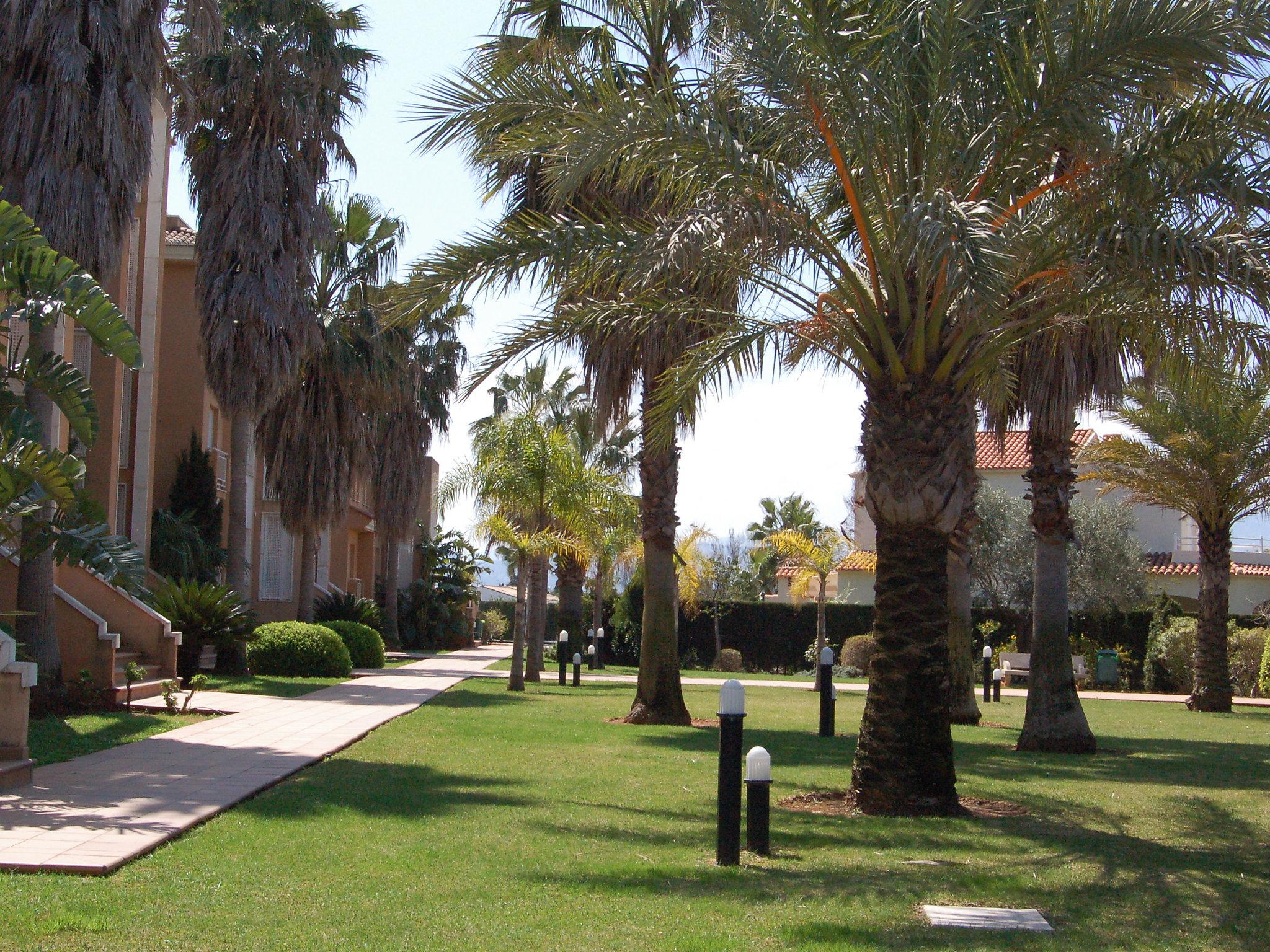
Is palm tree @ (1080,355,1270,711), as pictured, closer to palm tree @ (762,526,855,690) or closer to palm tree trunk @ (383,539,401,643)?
palm tree @ (762,526,855,690)

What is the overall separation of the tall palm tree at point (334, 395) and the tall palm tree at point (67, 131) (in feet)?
34.5

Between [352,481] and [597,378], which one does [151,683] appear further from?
[352,481]

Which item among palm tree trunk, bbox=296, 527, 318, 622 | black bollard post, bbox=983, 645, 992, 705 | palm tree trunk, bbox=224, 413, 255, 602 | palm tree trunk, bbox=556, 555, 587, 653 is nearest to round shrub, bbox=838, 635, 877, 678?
palm tree trunk, bbox=556, 555, 587, 653

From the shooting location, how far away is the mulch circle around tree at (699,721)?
53.3 ft

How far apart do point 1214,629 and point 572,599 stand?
19208 millimetres

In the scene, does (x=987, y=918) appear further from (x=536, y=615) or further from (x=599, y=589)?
(x=599, y=589)

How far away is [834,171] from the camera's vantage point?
10.4m

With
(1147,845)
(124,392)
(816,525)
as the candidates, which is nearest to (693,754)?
(1147,845)

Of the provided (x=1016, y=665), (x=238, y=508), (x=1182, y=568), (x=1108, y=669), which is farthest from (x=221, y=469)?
(x=1182, y=568)

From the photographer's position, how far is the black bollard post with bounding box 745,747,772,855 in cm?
693

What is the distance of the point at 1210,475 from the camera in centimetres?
2273

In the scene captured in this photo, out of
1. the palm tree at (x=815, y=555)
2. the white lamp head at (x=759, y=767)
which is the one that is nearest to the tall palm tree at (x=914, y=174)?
the white lamp head at (x=759, y=767)

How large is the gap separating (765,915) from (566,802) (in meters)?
3.62

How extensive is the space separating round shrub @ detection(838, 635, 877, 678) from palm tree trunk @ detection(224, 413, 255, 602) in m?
16.9
